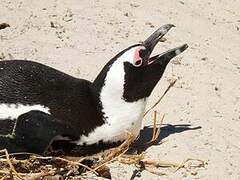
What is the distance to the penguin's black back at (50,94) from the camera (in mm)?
3129

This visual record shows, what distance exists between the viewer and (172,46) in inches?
185

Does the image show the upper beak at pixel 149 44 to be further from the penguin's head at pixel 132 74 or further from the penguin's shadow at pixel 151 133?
the penguin's shadow at pixel 151 133

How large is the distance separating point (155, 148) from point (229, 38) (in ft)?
6.45

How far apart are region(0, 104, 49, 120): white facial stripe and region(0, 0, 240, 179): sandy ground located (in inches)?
19.1

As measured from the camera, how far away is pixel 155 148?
137 inches

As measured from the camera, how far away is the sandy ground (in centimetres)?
348

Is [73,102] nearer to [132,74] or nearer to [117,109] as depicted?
[117,109]

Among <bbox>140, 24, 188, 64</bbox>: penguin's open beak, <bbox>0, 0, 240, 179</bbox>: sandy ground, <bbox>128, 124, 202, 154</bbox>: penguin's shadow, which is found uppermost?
<bbox>140, 24, 188, 64</bbox>: penguin's open beak

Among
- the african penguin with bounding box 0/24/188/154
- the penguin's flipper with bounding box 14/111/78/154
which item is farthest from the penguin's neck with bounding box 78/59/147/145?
the penguin's flipper with bounding box 14/111/78/154

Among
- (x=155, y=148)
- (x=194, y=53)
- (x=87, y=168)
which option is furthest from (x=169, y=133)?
(x=194, y=53)

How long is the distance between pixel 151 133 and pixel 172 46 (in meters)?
1.18

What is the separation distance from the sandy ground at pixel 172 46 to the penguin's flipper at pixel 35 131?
1.27 ft

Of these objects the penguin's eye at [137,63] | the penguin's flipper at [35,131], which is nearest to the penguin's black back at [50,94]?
the penguin's flipper at [35,131]

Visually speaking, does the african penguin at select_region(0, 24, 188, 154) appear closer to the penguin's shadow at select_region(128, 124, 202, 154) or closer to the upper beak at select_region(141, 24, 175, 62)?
the upper beak at select_region(141, 24, 175, 62)
